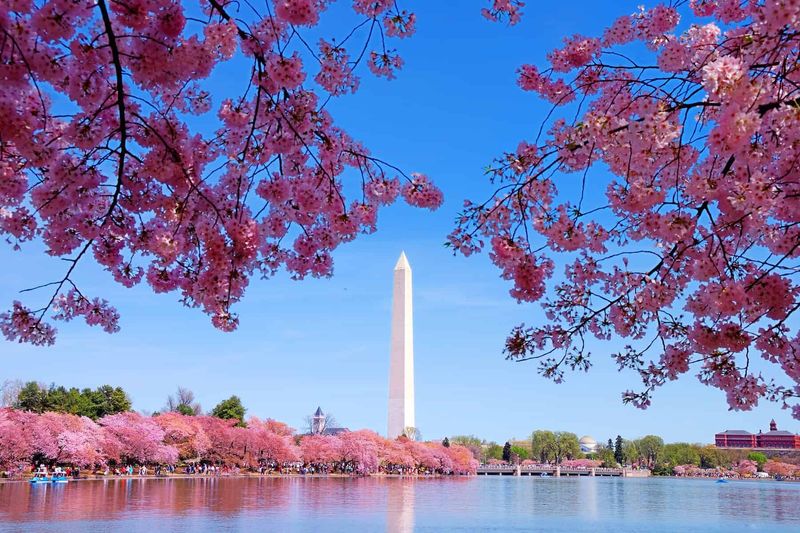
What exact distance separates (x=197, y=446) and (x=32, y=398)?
12.3 metres

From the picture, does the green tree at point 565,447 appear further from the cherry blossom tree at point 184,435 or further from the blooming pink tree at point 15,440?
the blooming pink tree at point 15,440

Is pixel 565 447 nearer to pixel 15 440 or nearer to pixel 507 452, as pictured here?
pixel 507 452

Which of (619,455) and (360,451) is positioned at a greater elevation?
(360,451)

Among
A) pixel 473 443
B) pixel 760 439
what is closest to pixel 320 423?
pixel 473 443

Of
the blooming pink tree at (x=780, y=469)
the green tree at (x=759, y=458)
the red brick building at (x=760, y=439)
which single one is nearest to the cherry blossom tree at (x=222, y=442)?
the blooming pink tree at (x=780, y=469)

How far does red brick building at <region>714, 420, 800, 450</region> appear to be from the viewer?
12462cm

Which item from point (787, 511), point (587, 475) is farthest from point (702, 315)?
point (587, 475)

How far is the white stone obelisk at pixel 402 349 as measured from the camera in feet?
180

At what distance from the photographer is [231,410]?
59.9 meters

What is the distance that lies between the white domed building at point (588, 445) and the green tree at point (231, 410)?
85.1 meters

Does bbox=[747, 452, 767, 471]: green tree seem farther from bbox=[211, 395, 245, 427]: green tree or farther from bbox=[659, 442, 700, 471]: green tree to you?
bbox=[211, 395, 245, 427]: green tree

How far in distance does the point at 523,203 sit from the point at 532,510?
26.9 m

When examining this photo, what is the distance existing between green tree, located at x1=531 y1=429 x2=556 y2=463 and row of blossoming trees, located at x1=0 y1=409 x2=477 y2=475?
32.7 m

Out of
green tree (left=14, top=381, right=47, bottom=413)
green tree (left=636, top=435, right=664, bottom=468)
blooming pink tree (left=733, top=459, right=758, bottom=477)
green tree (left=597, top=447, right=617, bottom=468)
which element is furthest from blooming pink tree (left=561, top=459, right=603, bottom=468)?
green tree (left=14, top=381, right=47, bottom=413)
